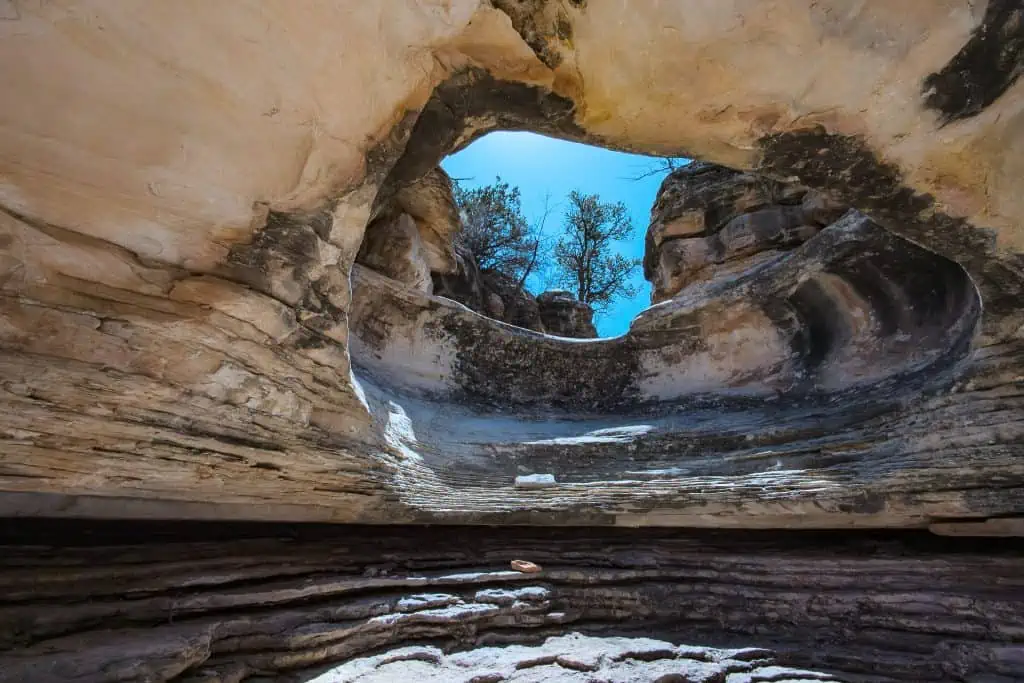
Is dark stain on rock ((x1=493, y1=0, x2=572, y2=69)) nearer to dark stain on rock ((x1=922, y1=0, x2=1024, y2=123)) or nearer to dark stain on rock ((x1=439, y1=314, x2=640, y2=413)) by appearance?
dark stain on rock ((x1=922, y1=0, x2=1024, y2=123))

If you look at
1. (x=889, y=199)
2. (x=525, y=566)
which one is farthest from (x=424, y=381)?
(x=889, y=199)

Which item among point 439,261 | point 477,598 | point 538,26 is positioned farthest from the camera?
point 439,261

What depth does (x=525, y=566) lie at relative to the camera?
2682 mm

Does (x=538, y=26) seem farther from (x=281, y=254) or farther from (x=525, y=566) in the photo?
(x=525, y=566)

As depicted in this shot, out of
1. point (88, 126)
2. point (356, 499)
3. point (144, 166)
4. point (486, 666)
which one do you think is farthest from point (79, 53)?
point (486, 666)

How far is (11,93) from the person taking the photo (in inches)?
43.3

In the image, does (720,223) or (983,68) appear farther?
(720,223)

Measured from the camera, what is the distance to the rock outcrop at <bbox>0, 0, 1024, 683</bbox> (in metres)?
1.32

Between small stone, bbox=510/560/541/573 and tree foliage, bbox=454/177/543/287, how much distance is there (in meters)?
6.62

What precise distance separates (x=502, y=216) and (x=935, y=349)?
756 centimetres

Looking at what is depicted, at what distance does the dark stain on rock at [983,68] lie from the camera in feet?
4.57

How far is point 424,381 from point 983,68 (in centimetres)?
312

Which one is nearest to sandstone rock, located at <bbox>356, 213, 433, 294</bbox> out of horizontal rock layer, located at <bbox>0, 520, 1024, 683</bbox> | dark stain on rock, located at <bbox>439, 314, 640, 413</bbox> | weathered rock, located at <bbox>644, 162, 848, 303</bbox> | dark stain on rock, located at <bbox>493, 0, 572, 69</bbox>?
dark stain on rock, located at <bbox>439, 314, 640, 413</bbox>

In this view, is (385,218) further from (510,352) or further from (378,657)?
(378,657)
